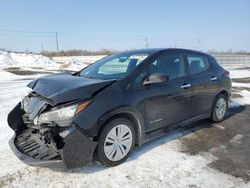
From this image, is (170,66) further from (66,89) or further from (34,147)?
(34,147)

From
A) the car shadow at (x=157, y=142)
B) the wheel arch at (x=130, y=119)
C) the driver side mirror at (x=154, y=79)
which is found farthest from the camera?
the driver side mirror at (x=154, y=79)

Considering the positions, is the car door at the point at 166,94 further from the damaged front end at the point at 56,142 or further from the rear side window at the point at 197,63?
the damaged front end at the point at 56,142

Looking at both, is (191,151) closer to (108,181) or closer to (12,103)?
(108,181)

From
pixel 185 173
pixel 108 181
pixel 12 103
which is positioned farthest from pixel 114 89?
pixel 12 103

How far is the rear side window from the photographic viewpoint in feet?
14.9

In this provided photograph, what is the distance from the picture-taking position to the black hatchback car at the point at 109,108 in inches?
112

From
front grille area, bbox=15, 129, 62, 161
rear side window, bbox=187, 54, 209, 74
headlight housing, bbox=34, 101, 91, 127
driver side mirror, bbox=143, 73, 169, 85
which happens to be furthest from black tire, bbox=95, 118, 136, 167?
rear side window, bbox=187, 54, 209, 74

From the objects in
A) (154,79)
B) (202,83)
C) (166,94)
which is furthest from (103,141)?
(202,83)

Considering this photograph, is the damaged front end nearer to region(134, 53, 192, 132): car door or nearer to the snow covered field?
the snow covered field

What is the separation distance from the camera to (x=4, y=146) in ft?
12.8

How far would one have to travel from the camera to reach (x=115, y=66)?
4.11 metres

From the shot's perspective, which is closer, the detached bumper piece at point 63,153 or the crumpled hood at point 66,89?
the detached bumper piece at point 63,153

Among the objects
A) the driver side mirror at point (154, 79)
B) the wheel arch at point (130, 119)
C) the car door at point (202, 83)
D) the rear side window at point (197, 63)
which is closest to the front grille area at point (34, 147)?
the wheel arch at point (130, 119)

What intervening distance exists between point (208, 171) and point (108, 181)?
141 centimetres
